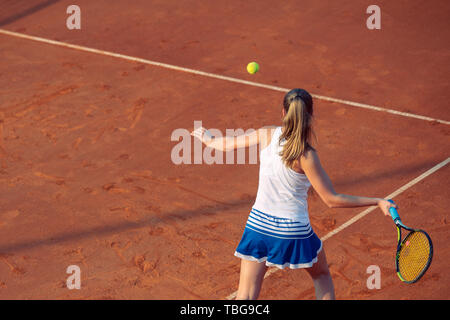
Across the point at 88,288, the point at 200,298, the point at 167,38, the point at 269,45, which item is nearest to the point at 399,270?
the point at 200,298

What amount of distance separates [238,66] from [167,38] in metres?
1.74

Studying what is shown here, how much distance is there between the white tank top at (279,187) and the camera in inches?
167

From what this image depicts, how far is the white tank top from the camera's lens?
425cm

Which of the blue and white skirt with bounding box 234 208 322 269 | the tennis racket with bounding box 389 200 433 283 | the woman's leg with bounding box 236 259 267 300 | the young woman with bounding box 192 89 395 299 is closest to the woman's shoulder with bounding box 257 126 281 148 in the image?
the young woman with bounding box 192 89 395 299

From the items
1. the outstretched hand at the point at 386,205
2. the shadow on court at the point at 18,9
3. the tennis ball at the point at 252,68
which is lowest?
the outstretched hand at the point at 386,205

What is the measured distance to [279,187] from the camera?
4.31 m

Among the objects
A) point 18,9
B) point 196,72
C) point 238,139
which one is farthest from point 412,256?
point 18,9

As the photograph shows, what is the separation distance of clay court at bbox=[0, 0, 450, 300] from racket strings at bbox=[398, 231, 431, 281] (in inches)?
48.8

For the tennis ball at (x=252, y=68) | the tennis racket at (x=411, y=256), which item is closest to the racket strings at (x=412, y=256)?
the tennis racket at (x=411, y=256)

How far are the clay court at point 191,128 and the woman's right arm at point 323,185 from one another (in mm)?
1684

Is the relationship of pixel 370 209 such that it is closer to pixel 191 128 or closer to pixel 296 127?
pixel 191 128

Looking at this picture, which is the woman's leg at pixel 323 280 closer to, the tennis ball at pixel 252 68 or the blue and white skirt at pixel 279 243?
the blue and white skirt at pixel 279 243

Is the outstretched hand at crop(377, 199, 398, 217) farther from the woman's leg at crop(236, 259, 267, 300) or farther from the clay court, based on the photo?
the clay court
